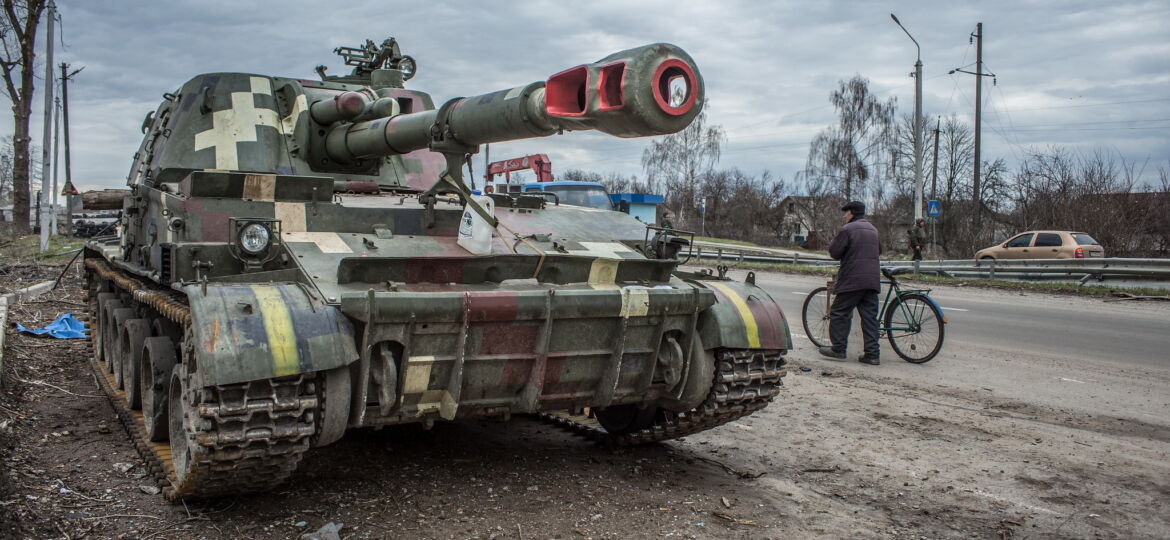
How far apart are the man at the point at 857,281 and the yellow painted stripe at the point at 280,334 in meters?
6.14

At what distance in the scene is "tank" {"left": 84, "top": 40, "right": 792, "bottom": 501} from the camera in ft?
13.7

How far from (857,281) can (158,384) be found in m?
6.23

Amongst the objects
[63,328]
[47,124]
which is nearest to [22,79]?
[47,124]

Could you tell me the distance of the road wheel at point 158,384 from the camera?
5742 millimetres

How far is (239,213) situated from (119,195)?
155 inches

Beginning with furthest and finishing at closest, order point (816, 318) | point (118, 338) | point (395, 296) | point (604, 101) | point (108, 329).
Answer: point (816, 318)
point (108, 329)
point (118, 338)
point (395, 296)
point (604, 101)

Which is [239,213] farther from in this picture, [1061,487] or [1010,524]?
[1061,487]

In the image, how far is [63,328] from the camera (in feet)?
35.5

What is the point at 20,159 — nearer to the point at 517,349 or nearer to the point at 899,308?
the point at 899,308

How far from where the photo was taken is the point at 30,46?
24172mm

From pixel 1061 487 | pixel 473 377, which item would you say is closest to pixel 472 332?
pixel 473 377

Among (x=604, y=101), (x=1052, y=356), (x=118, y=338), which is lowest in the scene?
(x=1052, y=356)

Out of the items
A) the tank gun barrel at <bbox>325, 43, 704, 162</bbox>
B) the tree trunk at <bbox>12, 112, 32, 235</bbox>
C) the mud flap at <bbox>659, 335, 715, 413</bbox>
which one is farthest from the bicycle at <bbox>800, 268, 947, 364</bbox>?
the tree trunk at <bbox>12, 112, 32, 235</bbox>

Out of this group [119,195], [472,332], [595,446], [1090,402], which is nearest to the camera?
[472,332]
